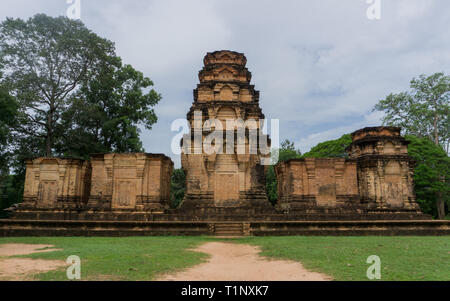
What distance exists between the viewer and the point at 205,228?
16.9 metres

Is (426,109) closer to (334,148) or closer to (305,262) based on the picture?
(334,148)

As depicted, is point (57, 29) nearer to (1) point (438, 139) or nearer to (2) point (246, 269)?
(2) point (246, 269)

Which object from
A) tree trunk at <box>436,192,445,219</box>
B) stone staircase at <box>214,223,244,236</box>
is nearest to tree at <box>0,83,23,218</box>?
stone staircase at <box>214,223,244,236</box>

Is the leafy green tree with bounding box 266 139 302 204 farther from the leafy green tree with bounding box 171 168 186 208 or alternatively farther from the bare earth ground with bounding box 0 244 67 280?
the bare earth ground with bounding box 0 244 67 280

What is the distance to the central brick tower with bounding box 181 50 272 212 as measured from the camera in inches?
811

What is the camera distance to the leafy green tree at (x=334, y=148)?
35.3m

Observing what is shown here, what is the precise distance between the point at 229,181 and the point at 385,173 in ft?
36.6

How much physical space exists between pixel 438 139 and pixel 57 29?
131ft

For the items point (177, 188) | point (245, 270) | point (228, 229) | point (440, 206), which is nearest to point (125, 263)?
point (245, 270)

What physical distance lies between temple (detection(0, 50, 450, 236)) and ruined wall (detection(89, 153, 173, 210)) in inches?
2.5

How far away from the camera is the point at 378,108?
35906mm

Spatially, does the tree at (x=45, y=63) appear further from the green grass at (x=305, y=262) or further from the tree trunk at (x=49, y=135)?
the green grass at (x=305, y=262)

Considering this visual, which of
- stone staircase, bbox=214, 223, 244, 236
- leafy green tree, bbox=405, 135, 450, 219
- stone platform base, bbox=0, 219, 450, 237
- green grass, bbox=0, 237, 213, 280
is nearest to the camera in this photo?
green grass, bbox=0, 237, 213, 280
